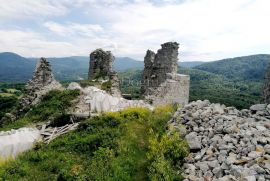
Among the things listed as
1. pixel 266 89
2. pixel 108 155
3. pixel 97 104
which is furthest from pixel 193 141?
pixel 97 104

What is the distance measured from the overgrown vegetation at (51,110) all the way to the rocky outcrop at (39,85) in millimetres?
1088

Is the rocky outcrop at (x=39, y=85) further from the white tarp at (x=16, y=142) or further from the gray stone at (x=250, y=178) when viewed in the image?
the gray stone at (x=250, y=178)

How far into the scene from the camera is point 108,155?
1222 cm

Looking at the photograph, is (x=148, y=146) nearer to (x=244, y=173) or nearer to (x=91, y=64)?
(x=244, y=173)

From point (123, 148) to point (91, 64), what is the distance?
17.1 m

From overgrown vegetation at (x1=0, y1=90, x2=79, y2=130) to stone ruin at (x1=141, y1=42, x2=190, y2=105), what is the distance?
6133 millimetres

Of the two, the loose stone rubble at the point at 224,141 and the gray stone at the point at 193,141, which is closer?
the loose stone rubble at the point at 224,141

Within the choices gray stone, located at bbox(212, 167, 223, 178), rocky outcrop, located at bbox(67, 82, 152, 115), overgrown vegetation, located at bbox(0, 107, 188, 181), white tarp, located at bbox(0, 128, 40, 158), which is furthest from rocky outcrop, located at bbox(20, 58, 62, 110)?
gray stone, located at bbox(212, 167, 223, 178)

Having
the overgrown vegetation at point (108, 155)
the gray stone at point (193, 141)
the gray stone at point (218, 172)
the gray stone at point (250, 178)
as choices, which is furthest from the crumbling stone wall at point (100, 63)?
the gray stone at point (250, 178)

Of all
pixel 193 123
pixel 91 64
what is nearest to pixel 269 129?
pixel 193 123

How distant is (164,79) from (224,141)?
15411 mm

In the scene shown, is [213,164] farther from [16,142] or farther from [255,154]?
[16,142]

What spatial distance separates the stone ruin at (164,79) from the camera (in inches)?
943

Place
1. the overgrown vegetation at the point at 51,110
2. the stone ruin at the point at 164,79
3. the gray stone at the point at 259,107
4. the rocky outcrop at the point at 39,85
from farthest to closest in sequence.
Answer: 1. the stone ruin at the point at 164,79
2. the rocky outcrop at the point at 39,85
3. the overgrown vegetation at the point at 51,110
4. the gray stone at the point at 259,107
